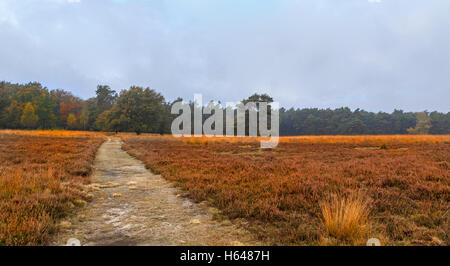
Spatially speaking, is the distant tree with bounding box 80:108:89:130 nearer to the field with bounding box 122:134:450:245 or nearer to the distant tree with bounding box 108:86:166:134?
the distant tree with bounding box 108:86:166:134

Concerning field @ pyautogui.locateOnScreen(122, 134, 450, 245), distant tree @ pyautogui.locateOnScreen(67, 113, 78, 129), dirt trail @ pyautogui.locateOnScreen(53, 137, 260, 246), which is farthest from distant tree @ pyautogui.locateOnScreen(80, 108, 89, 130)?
dirt trail @ pyautogui.locateOnScreen(53, 137, 260, 246)

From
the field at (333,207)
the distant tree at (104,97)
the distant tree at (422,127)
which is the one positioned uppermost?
the distant tree at (104,97)

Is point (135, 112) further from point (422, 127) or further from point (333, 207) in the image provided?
point (422, 127)

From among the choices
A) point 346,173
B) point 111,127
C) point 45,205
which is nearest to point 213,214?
point 45,205

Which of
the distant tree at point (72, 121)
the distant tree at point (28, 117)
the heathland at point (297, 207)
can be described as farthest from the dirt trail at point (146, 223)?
the distant tree at point (72, 121)

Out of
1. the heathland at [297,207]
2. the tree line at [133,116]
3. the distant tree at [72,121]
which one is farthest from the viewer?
the distant tree at [72,121]

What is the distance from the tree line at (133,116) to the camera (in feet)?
217

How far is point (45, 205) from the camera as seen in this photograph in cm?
482

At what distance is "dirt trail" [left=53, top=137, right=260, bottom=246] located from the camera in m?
3.72

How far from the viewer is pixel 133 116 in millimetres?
63719

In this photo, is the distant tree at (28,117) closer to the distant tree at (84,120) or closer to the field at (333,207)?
the distant tree at (84,120)

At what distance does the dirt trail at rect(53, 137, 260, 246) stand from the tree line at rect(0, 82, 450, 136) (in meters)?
60.3

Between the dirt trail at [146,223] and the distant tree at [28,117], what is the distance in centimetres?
8344
